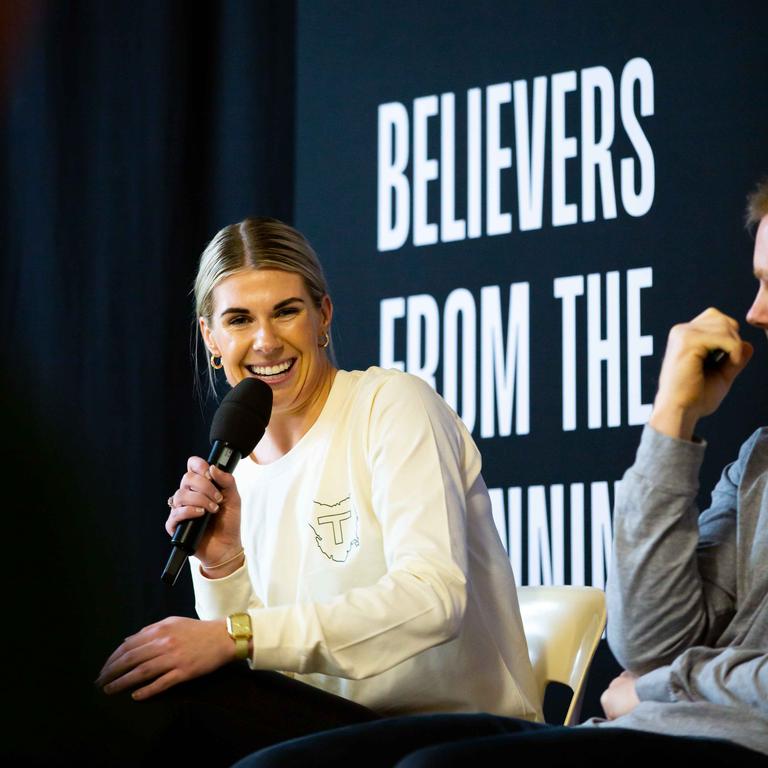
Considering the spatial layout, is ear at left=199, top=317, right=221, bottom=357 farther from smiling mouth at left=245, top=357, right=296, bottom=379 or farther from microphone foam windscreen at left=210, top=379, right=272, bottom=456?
microphone foam windscreen at left=210, top=379, right=272, bottom=456

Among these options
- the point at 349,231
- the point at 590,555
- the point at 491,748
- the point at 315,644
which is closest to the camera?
the point at 491,748

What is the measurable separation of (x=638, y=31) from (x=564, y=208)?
49 cm

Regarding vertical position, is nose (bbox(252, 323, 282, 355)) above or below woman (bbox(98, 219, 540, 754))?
above

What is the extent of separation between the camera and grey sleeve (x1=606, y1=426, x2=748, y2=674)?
5.13 feet

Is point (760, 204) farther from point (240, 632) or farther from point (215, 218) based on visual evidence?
point (215, 218)

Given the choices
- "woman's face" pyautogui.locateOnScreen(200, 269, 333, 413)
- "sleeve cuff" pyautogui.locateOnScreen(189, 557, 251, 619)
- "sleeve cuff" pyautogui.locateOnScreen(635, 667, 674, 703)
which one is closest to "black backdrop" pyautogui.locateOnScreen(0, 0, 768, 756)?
"sleeve cuff" pyautogui.locateOnScreen(189, 557, 251, 619)

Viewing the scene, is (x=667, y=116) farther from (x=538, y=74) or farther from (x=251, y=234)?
(x=251, y=234)

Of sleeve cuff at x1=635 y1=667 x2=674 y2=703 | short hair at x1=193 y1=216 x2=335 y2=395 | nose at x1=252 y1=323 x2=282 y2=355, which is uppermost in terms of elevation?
short hair at x1=193 y1=216 x2=335 y2=395

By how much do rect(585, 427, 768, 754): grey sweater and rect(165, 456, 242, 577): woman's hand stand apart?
60 cm

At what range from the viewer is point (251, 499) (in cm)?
228

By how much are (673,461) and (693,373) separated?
0.12 metres

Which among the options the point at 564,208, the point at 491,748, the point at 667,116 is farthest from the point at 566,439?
the point at 491,748

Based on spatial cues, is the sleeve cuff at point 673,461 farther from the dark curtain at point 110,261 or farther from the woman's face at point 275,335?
the dark curtain at point 110,261

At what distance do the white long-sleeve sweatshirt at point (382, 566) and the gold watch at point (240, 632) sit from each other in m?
0.01
